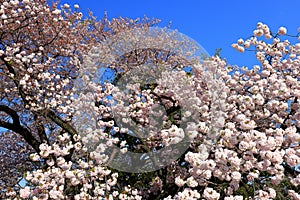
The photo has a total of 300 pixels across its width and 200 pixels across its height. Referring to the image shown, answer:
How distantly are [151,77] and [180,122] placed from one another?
3224 millimetres

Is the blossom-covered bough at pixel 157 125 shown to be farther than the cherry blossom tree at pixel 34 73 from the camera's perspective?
No

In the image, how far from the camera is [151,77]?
9.50 meters

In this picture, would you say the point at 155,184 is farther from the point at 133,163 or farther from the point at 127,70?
the point at 127,70

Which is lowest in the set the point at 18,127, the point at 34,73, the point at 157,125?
the point at 157,125

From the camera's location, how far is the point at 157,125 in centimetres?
719

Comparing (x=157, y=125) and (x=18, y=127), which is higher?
(x=18, y=127)

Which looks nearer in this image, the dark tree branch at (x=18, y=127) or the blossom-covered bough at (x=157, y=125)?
the blossom-covered bough at (x=157, y=125)

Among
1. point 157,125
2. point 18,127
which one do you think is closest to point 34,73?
point 18,127

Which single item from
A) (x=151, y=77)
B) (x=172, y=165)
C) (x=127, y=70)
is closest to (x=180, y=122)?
(x=172, y=165)

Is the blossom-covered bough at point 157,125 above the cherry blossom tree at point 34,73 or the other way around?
the other way around

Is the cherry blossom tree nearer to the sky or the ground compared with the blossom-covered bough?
nearer to the sky

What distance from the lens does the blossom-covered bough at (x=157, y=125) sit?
4.80 meters

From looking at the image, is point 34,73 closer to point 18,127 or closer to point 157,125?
point 18,127

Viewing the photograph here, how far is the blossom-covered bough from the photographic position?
15.7 ft
